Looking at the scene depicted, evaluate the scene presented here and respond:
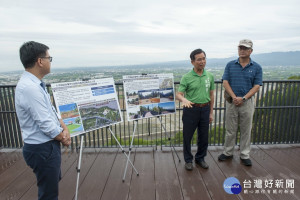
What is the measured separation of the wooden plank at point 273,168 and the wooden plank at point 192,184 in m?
0.91

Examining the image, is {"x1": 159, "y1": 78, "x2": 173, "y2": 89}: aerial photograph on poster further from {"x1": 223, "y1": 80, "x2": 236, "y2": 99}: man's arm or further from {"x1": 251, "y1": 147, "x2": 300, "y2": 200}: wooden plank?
{"x1": 251, "y1": 147, "x2": 300, "y2": 200}: wooden plank

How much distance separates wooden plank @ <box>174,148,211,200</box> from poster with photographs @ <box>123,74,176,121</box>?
1.00m

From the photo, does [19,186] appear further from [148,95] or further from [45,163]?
[148,95]

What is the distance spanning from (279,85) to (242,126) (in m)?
1.32

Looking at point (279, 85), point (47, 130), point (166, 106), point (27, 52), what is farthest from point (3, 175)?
point (279, 85)

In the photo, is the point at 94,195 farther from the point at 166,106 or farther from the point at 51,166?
the point at 166,106

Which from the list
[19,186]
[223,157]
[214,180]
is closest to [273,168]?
[223,157]

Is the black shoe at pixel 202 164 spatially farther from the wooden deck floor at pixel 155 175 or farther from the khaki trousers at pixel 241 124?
the khaki trousers at pixel 241 124

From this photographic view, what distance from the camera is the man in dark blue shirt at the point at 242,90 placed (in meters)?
2.94

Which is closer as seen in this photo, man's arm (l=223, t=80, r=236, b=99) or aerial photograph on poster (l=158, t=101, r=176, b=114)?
man's arm (l=223, t=80, r=236, b=99)

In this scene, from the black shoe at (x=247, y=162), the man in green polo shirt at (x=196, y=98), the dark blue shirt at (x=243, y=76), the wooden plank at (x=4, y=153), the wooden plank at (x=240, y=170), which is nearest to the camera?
the man in green polo shirt at (x=196, y=98)

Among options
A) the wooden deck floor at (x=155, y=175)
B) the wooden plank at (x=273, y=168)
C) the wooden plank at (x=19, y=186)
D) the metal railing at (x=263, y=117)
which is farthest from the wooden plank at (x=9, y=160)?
the wooden plank at (x=273, y=168)

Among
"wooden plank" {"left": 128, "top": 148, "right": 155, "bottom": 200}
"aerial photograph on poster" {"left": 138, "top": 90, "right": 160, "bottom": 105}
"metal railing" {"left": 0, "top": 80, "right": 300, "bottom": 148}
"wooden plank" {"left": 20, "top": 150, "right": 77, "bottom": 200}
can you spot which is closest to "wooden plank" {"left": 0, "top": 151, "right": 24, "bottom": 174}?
"metal railing" {"left": 0, "top": 80, "right": 300, "bottom": 148}

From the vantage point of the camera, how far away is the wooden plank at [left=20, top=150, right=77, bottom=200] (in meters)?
2.50
